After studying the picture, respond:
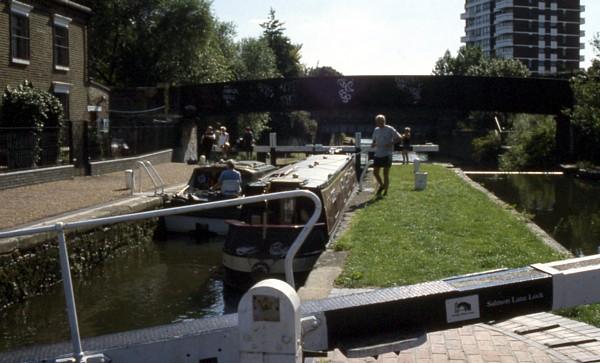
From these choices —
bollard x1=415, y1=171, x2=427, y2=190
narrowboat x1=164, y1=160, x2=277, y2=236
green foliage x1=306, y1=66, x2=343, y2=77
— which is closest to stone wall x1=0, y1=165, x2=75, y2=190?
narrowboat x1=164, y1=160, x2=277, y2=236

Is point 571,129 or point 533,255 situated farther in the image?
point 571,129

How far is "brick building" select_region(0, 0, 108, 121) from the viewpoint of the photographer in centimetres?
2195

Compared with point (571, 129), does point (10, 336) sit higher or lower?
lower

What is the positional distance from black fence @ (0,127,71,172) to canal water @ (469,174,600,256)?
11.7 metres

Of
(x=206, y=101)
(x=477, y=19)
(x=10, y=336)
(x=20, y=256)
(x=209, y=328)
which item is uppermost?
(x=477, y=19)

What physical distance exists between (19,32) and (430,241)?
1634 cm

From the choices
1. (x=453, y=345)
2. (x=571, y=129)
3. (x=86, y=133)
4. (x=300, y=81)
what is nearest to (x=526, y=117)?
(x=571, y=129)

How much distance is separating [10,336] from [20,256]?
1.96 metres

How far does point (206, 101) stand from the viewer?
3553 cm

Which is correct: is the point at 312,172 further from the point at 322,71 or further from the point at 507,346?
the point at 322,71

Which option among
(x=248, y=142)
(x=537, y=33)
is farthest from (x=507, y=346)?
(x=537, y=33)

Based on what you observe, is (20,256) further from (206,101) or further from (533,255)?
(206,101)

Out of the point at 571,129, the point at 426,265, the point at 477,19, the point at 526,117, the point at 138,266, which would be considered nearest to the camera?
the point at 426,265

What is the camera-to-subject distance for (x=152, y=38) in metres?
40.3
